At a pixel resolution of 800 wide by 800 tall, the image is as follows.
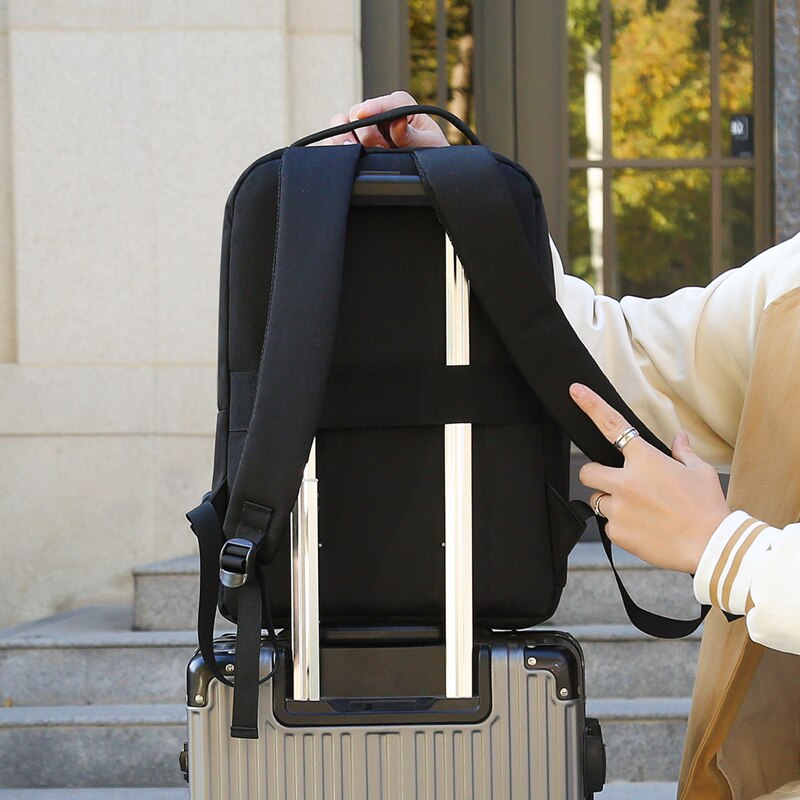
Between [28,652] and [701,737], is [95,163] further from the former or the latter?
[701,737]

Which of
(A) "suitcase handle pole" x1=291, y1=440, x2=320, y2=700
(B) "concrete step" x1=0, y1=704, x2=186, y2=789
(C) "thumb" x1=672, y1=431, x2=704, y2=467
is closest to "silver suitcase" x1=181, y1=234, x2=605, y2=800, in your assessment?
(A) "suitcase handle pole" x1=291, y1=440, x2=320, y2=700

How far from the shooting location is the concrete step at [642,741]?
2.89 metres

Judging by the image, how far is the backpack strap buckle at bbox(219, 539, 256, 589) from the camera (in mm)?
1051

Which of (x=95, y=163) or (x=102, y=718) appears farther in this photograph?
(x=95, y=163)

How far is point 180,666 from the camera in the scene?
316 centimetres

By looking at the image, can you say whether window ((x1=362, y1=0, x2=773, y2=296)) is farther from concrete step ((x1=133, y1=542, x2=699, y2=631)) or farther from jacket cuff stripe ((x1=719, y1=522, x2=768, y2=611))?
jacket cuff stripe ((x1=719, y1=522, x2=768, y2=611))

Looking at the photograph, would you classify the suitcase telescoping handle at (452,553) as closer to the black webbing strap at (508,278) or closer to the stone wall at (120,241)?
the black webbing strap at (508,278)

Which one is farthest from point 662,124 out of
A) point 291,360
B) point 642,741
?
point 291,360

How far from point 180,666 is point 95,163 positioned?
1741 mm

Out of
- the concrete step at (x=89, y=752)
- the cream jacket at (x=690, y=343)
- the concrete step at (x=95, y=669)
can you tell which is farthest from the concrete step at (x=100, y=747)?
the cream jacket at (x=690, y=343)

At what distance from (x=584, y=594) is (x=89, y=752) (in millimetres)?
1470

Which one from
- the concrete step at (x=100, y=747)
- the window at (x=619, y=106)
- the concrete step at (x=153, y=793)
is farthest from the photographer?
the window at (x=619, y=106)

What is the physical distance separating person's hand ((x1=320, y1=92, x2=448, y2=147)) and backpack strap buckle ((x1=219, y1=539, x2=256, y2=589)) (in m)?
0.50

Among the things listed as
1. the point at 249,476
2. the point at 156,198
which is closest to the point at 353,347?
the point at 249,476
